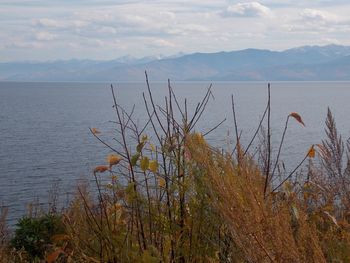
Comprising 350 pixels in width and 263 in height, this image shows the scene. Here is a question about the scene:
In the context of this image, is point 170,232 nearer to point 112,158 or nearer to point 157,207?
point 157,207

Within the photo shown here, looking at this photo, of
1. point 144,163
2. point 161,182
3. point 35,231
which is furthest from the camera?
point 35,231

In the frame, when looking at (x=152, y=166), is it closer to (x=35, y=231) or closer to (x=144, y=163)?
(x=144, y=163)

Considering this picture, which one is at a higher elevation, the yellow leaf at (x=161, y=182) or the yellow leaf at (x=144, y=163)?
the yellow leaf at (x=144, y=163)

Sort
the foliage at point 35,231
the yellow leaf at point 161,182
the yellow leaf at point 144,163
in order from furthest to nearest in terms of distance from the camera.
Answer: the foliage at point 35,231, the yellow leaf at point 161,182, the yellow leaf at point 144,163

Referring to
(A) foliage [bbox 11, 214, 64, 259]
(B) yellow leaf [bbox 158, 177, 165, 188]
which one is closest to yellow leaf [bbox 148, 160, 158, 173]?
(B) yellow leaf [bbox 158, 177, 165, 188]

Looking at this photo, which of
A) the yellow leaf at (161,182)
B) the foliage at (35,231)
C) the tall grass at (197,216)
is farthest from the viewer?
the foliage at (35,231)

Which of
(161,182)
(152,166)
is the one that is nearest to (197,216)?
(161,182)

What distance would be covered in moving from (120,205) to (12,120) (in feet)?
277

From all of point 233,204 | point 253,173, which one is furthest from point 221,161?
point 233,204

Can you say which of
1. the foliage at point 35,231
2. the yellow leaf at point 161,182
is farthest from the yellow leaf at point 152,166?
the foliage at point 35,231

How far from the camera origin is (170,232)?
11.8 ft

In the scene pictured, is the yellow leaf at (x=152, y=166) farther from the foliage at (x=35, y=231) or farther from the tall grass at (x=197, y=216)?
the foliage at (x=35, y=231)

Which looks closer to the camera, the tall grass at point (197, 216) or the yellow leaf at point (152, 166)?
the tall grass at point (197, 216)

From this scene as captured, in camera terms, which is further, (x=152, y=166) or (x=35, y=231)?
(x=35, y=231)
